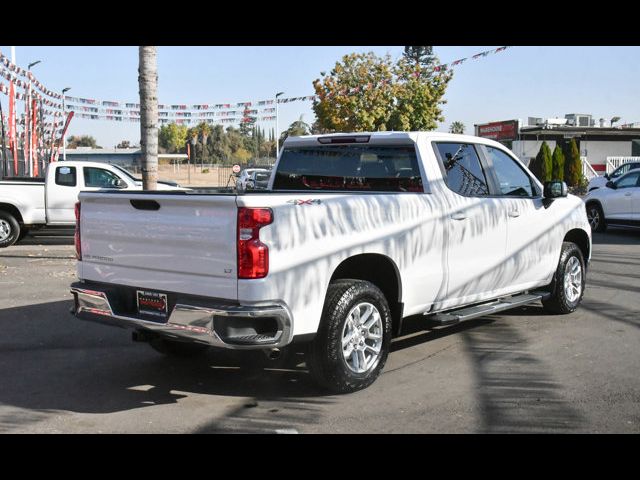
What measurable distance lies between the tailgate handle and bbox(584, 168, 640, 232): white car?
14.2 m

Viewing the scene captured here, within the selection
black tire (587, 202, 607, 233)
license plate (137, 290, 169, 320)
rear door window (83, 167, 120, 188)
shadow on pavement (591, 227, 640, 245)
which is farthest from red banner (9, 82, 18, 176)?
license plate (137, 290, 169, 320)

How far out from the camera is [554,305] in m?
7.95

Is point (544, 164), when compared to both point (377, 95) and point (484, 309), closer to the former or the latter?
point (377, 95)

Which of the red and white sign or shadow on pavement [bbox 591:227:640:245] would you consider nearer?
shadow on pavement [bbox 591:227:640:245]

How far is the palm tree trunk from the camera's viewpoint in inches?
455

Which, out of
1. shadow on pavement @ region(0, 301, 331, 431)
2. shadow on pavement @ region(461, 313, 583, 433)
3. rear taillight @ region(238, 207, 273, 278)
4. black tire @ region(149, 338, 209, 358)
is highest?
rear taillight @ region(238, 207, 273, 278)

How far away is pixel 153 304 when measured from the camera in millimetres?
5074

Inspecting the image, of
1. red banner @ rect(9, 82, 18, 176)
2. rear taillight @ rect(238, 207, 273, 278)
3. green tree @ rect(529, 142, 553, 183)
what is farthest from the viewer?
green tree @ rect(529, 142, 553, 183)

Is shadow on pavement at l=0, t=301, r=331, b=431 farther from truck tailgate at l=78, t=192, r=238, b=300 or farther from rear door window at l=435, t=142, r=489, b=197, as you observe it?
rear door window at l=435, t=142, r=489, b=197
